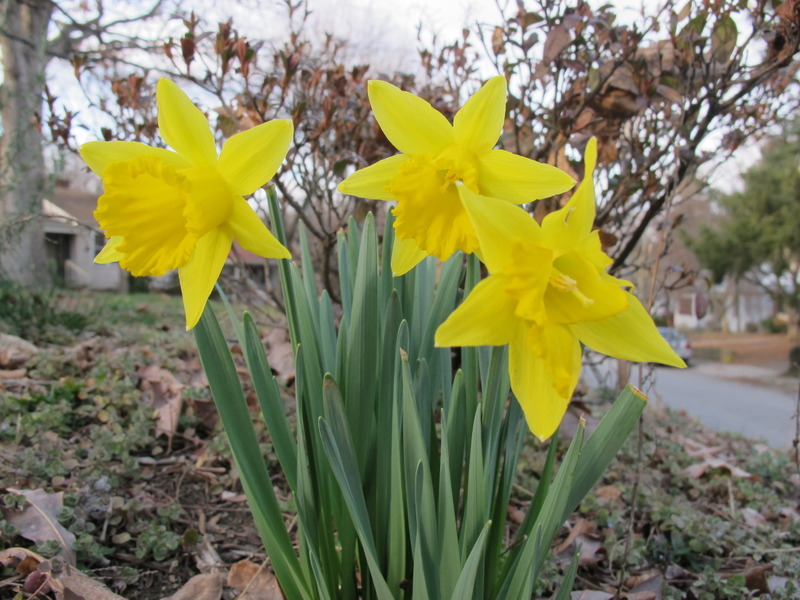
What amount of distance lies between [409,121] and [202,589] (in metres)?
1.03

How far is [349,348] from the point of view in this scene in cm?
94

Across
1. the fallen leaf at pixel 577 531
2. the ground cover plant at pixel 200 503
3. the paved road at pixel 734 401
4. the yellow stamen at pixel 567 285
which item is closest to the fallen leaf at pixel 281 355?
the ground cover plant at pixel 200 503

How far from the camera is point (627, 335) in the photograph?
685 millimetres

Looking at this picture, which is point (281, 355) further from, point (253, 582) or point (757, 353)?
point (757, 353)

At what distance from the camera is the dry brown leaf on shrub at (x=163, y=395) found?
205 cm

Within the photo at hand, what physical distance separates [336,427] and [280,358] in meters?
1.93

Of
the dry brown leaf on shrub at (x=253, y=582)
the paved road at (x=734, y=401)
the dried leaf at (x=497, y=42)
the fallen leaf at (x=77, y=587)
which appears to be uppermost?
the dried leaf at (x=497, y=42)

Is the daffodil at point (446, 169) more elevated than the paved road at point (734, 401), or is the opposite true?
the daffodil at point (446, 169)

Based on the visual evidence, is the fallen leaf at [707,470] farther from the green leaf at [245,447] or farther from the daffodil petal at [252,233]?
the daffodil petal at [252,233]

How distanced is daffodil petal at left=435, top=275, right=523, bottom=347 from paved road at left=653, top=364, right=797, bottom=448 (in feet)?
13.4

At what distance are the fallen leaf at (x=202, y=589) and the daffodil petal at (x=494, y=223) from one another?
3.21 ft

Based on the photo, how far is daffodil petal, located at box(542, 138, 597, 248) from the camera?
65 centimetres

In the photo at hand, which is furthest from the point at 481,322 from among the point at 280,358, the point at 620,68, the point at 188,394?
the point at 280,358

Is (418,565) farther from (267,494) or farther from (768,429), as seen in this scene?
(768,429)
